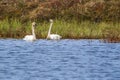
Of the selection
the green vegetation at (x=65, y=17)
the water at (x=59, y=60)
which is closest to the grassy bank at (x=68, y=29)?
the green vegetation at (x=65, y=17)

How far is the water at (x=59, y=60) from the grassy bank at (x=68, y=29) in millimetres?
1415

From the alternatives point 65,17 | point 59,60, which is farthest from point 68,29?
point 59,60

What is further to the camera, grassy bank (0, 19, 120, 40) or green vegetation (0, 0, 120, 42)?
green vegetation (0, 0, 120, 42)

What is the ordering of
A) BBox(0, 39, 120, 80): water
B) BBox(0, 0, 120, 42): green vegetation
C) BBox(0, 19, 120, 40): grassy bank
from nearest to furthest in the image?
BBox(0, 39, 120, 80): water
BBox(0, 19, 120, 40): grassy bank
BBox(0, 0, 120, 42): green vegetation

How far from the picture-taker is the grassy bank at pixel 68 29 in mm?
35531

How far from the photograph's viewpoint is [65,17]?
4153 centimetres

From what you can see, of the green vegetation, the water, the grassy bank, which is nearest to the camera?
the water

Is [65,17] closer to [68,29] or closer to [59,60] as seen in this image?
[68,29]

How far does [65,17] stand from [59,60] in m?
15.7

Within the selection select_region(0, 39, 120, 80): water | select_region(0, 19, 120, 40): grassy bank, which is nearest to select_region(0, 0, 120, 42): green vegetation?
select_region(0, 19, 120, 40): grassy bank

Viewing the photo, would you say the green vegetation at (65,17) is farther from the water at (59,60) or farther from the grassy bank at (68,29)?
the water at (59,60)

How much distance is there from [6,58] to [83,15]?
15.9m

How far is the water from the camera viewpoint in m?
21.8

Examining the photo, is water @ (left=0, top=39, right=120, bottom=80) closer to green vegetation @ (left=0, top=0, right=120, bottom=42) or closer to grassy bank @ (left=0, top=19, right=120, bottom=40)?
grassy bank @ (left=0, top=19, right=120, bottom=40)
